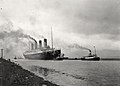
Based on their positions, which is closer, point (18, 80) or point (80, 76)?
point (18, 80)

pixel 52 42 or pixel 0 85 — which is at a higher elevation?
pixel 52 42

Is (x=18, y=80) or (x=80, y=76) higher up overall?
(x=18, y=80)

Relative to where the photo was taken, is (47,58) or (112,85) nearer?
(112,85)

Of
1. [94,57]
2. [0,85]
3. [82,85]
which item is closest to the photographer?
[0,85]

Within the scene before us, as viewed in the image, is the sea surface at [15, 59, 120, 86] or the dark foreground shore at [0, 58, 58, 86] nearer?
the dark foreground shore at [0, 58, 58, 86]

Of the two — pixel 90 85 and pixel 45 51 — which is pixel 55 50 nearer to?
pixel 45 51

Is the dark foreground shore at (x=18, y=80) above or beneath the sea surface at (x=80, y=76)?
above

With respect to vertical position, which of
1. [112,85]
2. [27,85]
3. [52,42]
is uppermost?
[52,42]

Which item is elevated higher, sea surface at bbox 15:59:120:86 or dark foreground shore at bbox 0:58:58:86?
dark foreground shore at bbox 0:58:58:86

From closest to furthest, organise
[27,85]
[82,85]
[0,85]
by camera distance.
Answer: [0,85]
[27,85]
[82,85]

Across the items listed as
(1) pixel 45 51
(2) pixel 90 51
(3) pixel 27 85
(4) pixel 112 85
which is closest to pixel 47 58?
(1) pixel 45 51

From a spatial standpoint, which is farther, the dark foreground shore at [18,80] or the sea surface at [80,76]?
the sea surface at [80,76]
